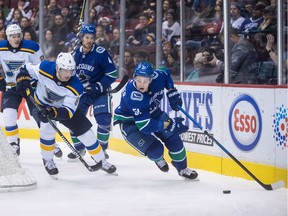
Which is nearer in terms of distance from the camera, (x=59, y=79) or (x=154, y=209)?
(x=154, y=209)

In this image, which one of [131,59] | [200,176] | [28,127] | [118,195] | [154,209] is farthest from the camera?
[28,127]

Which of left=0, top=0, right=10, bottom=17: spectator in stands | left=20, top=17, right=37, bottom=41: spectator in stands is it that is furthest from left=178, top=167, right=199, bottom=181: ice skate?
left=0, top=0, right=10, bottom=17: spectator in stands

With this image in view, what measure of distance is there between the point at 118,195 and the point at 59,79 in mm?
1001

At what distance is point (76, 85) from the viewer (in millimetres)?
5430

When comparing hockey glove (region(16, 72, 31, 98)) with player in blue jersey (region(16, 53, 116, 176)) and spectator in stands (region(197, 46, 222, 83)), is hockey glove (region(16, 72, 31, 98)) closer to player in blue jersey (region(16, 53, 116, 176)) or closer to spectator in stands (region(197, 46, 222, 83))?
player in blue jersey (region(16, 53, 116, 176))

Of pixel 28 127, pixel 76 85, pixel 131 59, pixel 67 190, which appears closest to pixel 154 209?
pixel 67 190

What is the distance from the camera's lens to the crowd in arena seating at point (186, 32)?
6.02m

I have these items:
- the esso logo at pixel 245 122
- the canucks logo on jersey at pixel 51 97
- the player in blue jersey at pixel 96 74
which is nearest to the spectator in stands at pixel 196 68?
the player in blue jersey at pixel 96 74

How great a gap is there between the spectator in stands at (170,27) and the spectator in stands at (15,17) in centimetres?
267

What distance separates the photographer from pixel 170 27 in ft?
23.9

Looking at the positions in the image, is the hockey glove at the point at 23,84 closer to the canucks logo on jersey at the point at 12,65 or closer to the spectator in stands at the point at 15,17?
the canucks logo on jersey at the point at 12,65

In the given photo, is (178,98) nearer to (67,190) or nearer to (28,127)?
(67,190)

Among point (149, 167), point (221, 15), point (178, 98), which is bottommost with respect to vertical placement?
point (149, 167)

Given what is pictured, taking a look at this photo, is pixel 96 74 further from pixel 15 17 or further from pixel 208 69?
pixel 15 17
